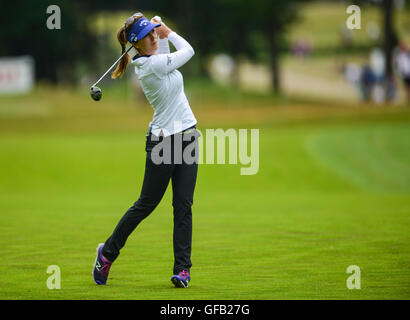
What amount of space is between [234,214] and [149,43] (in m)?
6.46

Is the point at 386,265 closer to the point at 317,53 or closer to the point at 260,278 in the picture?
the point at 260,278

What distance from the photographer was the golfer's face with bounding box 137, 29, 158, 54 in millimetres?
7410

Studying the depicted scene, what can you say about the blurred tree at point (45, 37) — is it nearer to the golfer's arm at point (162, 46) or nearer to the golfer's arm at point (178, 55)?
the golfer's arm at point (162, 46)

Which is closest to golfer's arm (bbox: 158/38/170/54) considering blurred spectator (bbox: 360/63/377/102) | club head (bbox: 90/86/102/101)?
club head (bbox: 90/86/102/101)

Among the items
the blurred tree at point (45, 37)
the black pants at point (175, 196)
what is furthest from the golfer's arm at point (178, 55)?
the blurred tree at point (45, 37)

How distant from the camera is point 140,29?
24.2ft

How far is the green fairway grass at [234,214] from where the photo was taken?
752 centimetres

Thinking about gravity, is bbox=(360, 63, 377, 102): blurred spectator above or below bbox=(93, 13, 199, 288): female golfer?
above

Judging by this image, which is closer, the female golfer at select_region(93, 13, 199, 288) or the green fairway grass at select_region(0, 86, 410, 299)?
the female golfer at select_region(93, 13, 199, 288)

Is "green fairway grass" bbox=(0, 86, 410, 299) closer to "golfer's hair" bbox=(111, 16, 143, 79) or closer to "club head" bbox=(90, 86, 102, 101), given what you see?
"club head" bbox=(90, 86, 102, 101)

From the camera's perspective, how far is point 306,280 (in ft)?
24.6

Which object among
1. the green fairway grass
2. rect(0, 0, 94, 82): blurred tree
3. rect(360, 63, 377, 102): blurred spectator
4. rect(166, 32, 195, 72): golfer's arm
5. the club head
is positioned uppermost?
rect(0, 0, 94, 82): blurred tree

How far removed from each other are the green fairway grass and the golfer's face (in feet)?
6.98
